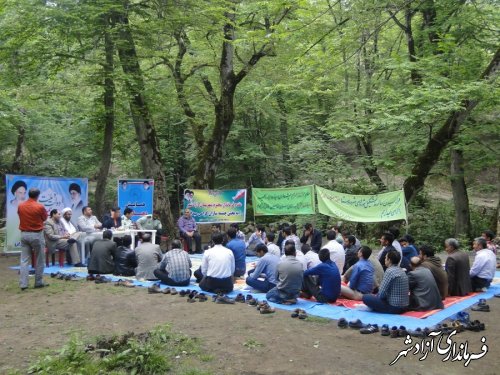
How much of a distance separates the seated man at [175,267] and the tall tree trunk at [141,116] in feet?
17.1

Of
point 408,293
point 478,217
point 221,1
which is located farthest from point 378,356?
point 478,217

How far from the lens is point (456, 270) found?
8.04 meters

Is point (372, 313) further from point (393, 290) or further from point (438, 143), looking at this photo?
point (438, 143)

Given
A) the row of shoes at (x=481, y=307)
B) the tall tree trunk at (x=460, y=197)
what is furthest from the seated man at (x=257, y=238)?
the tall tree trunk at (x=460, y=197)

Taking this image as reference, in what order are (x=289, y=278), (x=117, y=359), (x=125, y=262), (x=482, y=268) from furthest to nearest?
1. (x=125, y=262)
2. (x=482, y=268)
3. (x=289, y=278)
4. (x=117, y=359)

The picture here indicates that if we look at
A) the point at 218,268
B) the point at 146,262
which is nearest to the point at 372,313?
the point at 218,268

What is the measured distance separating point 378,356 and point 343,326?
1.17m

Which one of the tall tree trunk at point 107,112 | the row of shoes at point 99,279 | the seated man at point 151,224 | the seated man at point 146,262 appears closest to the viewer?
the row of shoes at point 99,279

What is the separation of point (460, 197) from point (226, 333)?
13.0 metres

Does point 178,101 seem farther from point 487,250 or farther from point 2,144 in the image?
point 487,250

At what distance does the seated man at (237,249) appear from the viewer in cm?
912

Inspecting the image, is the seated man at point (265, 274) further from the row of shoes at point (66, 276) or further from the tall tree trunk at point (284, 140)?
the tall tree trunk at point (284, 140)

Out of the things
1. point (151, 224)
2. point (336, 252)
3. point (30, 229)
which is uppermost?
point (30, 229)

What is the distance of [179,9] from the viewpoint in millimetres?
12562
